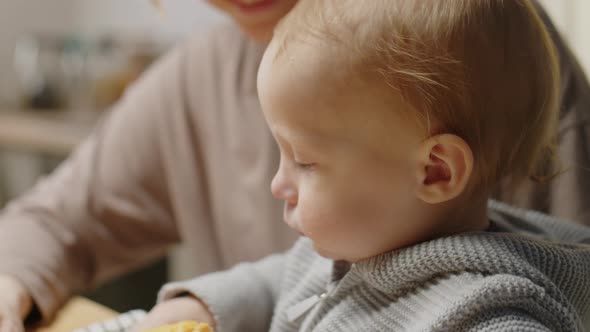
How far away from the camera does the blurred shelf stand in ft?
6.26

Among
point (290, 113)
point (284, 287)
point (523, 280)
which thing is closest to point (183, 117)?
point (284, 287)

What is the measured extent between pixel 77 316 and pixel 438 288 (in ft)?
1.43

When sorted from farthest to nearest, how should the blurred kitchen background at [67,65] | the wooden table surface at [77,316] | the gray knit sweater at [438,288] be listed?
the blurred kitchen background at [67,65]
the wooden table surface at [77,316]
the gray knit sweater at [438,288]

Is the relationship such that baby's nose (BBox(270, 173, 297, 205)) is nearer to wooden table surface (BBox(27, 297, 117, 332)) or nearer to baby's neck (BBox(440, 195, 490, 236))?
baby's neck (BBox(440, 195, 490, 236))

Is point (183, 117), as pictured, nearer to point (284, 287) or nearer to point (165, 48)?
point (284, 287)

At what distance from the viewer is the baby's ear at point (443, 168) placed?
52 cm

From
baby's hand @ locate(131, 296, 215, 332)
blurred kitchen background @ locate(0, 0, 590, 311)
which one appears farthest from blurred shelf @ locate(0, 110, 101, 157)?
baby's hand @ locate(131, 296, 215, 332)

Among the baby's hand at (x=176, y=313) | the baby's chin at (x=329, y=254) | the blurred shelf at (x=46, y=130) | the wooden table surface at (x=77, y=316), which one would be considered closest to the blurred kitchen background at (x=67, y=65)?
the blurred shelf at (x=46, y=130)

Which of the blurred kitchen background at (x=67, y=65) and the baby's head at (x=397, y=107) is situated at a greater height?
the baby's head at (x=397, y=107)

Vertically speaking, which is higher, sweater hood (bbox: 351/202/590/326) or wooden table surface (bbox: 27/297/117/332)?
sweater hood (bbox: 351/202/590/326)

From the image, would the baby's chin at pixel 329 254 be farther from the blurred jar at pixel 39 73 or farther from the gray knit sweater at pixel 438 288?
the blurred jar at pixel 39 73

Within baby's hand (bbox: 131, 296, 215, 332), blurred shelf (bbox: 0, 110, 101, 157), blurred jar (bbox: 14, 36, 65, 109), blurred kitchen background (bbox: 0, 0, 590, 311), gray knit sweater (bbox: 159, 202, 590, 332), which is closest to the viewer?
gray knit sweater (bbox: 159, 202, 590, 332)

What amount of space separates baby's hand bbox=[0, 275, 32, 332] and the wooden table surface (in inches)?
1.1

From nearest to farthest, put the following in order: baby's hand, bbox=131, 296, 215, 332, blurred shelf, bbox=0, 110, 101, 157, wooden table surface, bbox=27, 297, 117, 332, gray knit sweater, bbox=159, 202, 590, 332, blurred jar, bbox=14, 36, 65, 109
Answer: gray knit sweater, bbox=159, 202, 590, 332 < baby's hand, bbox=131, 296, 215, 332 < wooden table surface, bbox=27, 297, 117, 332 < blurred shelf, bbox=0, 110, 101, 157 < blurred jar, bbox=14, 36, 65, 109
